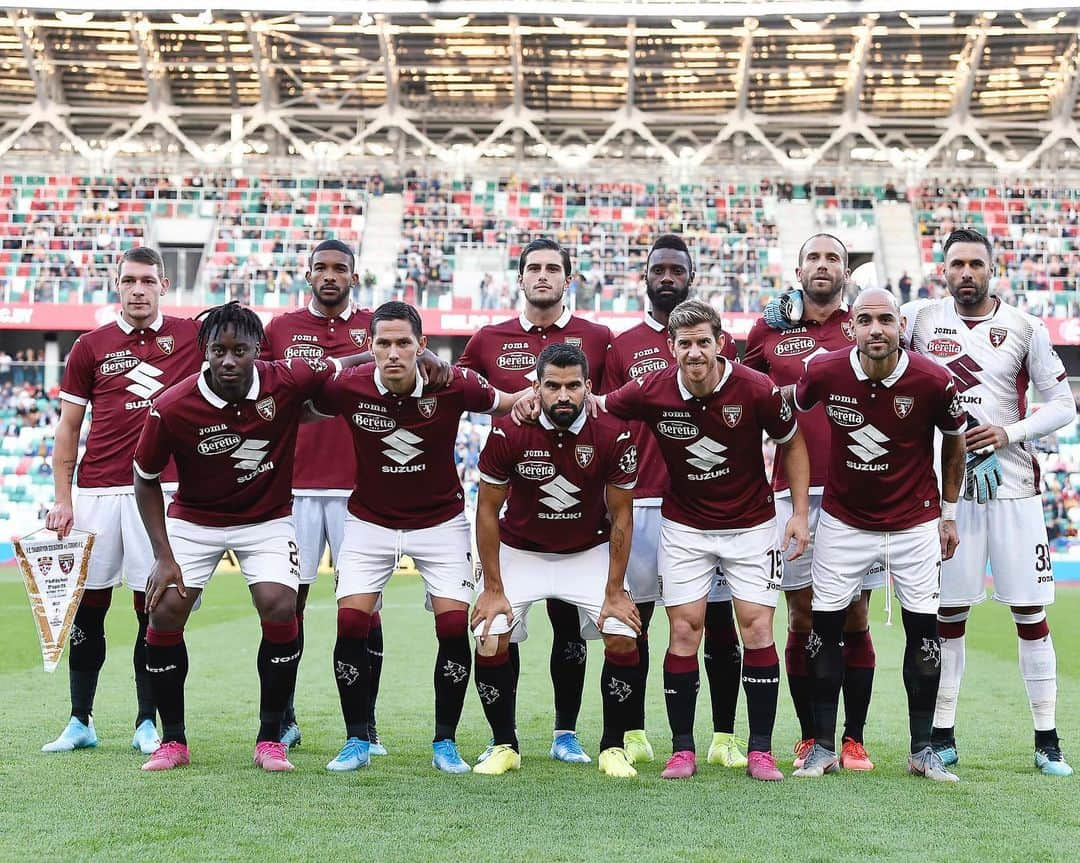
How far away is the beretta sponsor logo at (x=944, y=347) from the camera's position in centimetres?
597

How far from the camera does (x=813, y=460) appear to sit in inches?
241

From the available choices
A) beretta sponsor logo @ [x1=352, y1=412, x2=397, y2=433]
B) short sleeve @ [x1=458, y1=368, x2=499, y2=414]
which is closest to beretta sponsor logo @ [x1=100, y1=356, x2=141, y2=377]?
beretta sponsor logo @ [x1=352, y1=412, x2=397, y2=433]

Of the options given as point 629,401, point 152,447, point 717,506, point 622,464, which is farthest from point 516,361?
point 152,447

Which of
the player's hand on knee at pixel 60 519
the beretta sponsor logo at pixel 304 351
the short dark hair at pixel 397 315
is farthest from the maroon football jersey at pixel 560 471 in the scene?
the player's hand on knee at pixel 60 519

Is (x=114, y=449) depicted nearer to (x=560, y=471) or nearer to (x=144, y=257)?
(x=144, y=257)

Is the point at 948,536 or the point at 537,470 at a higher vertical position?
the point at 537,470

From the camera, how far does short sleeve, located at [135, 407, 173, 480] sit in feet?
17.9

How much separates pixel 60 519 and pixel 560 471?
93.7 inches

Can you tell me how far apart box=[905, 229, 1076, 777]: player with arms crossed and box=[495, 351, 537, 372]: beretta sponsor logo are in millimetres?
1950

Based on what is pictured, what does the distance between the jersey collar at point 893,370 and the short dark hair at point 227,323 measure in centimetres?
263

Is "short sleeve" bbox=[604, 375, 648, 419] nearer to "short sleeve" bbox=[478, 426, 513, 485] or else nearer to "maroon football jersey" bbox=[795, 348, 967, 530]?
"short sleeve" bbox=[478, 426, 513, 485]

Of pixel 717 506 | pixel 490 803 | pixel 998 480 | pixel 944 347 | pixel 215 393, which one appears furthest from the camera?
pixel 944 347

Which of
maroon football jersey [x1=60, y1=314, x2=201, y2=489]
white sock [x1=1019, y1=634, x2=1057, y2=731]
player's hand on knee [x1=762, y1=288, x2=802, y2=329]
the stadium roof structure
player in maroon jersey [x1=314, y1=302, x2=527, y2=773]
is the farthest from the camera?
the stadium roof structure

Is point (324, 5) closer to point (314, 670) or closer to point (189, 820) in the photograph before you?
point (314, 670)
